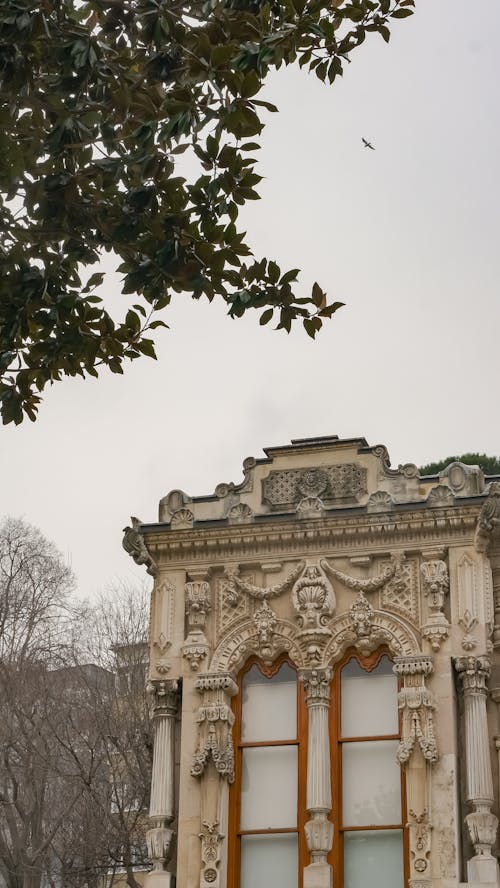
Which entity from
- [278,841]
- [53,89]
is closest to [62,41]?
[53,89]

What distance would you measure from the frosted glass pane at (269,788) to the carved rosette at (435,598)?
200cm

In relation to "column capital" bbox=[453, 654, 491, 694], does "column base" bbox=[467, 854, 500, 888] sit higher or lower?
lower

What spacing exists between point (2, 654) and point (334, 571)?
14148mm

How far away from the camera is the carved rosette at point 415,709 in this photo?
15984 millimetres

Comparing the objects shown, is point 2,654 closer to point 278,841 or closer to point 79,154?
point 278,841

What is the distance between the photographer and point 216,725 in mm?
16891

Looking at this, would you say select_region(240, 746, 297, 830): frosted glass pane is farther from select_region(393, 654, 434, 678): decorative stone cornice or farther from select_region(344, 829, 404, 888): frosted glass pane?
select_region(393, 654, 434, 678): decorative stone cornice

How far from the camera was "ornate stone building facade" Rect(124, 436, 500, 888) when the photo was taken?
16.0 metres

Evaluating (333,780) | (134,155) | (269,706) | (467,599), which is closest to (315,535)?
(467,599)

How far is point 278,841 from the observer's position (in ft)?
54.2

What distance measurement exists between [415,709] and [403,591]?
4.50ft

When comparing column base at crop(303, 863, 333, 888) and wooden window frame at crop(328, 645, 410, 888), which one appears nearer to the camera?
column base at crop(303, 863, 333, 888)

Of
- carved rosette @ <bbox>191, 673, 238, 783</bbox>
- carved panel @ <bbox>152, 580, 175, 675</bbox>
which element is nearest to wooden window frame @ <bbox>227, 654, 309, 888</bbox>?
carved rosette @ <bbox>191, 673, 238, 783</bbox>

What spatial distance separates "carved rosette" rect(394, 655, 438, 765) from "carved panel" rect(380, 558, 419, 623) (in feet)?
1.92
